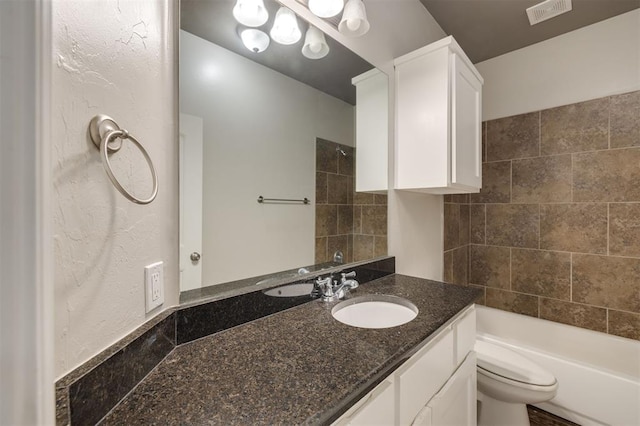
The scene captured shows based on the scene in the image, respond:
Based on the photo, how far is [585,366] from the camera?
1.81m

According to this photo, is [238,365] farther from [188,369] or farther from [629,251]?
[629,251]

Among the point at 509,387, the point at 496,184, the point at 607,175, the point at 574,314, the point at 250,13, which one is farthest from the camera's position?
the point at 496,184

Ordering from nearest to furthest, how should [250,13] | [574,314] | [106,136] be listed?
[106,136], [250,13], [574,314]

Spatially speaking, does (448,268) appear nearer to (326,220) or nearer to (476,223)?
(476,223)

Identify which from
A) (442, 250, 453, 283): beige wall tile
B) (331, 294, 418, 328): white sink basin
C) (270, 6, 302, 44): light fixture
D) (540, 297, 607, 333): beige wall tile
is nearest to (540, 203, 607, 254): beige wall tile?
(540, 297, 607, 333): beige wall tile

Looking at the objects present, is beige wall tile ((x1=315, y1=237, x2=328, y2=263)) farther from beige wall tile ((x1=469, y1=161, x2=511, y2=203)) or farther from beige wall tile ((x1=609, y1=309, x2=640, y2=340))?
beige wall tile ((x1=609, y1=309, x2=640, y2=340))

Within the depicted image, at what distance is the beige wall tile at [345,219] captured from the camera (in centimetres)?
148

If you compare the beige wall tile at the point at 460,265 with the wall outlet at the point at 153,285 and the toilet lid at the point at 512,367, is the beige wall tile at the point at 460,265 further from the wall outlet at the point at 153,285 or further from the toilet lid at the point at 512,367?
the wall outlet at the point at 153,285

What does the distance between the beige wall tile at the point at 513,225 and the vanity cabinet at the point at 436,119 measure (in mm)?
944

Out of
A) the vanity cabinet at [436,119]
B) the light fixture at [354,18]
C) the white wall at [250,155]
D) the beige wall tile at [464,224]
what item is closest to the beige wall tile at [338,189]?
the white wall at [250,155]

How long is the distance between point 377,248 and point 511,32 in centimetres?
208

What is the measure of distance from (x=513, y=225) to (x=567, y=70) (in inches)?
50.7

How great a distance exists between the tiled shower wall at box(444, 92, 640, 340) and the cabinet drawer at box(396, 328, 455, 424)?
1.32 m

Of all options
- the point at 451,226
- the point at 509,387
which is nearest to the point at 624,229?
the point at 451,226
